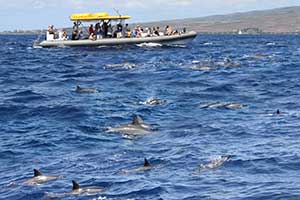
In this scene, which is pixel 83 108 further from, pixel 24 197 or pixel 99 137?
pixel 24 197

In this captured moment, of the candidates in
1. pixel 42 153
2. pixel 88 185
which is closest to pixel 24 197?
pixel 88 185

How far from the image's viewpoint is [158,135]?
65.8ft

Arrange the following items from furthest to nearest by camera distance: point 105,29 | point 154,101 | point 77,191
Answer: point 105,29
point 154,101
point 77,191

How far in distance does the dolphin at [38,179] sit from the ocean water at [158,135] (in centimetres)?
29

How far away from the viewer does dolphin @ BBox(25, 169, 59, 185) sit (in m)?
14.8

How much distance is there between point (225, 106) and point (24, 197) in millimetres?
13315

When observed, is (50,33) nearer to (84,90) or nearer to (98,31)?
(98,31)

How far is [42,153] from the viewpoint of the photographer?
715 inches

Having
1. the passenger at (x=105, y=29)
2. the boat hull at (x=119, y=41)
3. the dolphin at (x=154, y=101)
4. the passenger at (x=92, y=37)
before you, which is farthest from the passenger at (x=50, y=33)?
the dolphin at (x=154, y=101)

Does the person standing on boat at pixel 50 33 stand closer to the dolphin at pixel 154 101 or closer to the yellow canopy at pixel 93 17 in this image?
the yellow canopy at pixel 93 17

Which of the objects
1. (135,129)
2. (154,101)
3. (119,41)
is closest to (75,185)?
(135,129)

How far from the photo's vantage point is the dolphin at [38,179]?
48.5 ft

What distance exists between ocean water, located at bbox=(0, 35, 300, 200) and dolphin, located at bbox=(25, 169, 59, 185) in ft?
0.95

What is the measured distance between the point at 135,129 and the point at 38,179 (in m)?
6.31
